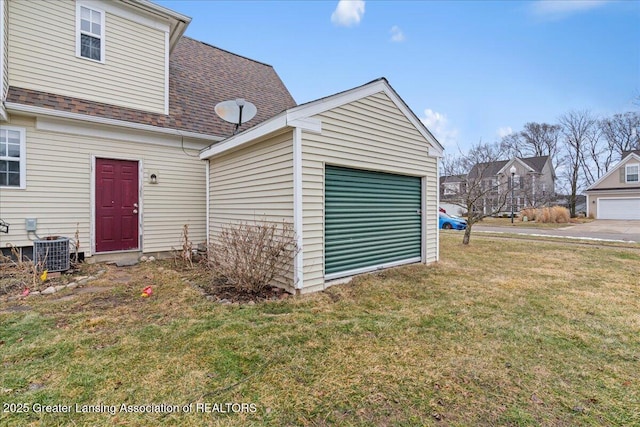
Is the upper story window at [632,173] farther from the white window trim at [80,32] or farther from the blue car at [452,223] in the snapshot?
the white window trim at [80,32]

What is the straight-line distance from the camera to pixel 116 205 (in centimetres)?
683

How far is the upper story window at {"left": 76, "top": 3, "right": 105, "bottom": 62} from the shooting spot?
6.56m

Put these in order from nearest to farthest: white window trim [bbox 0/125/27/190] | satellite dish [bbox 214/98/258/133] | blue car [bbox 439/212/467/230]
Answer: white window trim [bbox 0/125/27/190], satellite dish [bbox 214/98/258/133], blue car [bbox 439/212/467/230]

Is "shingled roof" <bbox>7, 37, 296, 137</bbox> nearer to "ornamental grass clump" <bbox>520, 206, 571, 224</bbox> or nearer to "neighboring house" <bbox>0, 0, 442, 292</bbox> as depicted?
"neighboring house" <bbox>0, 0, 442, 292</bbox>

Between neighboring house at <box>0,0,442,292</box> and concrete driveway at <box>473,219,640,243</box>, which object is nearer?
neighboring house at <box>0,0,442,292</box>

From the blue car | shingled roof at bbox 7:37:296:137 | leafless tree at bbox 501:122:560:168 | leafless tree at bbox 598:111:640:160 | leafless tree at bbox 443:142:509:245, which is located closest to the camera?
shingled roof at bbox 7:37:296:137

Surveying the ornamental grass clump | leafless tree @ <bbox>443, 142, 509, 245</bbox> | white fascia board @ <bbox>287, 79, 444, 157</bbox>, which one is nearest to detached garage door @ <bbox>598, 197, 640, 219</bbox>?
the ornamental grass clump

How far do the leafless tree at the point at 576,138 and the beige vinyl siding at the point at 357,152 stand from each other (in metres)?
34.5

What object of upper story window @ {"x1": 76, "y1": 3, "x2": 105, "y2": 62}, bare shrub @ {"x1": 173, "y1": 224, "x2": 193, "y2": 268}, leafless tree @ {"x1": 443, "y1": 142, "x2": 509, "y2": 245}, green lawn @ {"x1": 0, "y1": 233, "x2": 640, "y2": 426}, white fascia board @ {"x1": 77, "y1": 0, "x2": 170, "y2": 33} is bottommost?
green lawn @ {"x1": 0, "y1": 233, "x2": 640, "y2": 426}

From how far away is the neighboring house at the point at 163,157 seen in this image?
4754mm

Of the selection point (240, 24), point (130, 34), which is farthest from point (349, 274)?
point (240, 24)

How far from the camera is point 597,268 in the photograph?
21.5 feet

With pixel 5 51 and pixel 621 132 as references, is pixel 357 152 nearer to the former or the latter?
pixel 5 51

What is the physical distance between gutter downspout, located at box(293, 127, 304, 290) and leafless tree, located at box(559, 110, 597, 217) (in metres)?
37.6
